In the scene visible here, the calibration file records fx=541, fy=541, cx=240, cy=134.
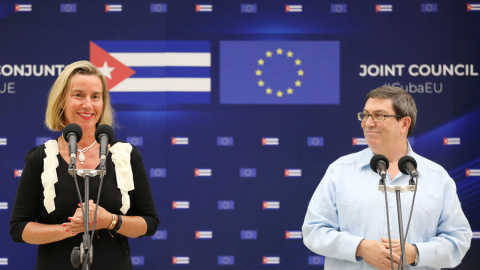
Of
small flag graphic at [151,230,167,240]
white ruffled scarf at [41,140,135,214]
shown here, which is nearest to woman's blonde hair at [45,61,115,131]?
white ruffled scarf at [41,140,135,214]

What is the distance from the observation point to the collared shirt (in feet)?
7.50

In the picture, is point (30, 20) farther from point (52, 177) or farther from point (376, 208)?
point (376, 208)

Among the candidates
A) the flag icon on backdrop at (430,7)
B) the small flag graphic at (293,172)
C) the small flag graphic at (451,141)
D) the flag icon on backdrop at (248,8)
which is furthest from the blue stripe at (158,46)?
the small flag graphic at (451,141)

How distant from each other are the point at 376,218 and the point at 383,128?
15.9 inches

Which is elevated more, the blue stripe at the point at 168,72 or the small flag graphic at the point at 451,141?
the blue stripe at the point at 168,72

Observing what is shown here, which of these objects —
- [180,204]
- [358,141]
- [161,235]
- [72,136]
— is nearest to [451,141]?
[358,141]

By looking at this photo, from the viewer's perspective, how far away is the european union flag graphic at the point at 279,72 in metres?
4.52

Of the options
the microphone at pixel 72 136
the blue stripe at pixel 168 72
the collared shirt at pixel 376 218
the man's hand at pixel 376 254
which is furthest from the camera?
the blue stripe at pixel 168 72

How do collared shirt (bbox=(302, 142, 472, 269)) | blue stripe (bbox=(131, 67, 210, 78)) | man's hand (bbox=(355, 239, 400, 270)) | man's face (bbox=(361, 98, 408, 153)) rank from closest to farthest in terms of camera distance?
man's hand (bbox=(355, 239, 400, 270)) < collared shirt (bbox=(302, 142, 472, 269)) < man's face (bbox=(361, 98, 408, 153)) < blue stripe (bbox=(131, 67, 210, 78))

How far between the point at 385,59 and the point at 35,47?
2956 mm

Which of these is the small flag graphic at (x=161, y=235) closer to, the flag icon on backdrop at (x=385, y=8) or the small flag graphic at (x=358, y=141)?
the small flag graphic at (x=358, y=141)

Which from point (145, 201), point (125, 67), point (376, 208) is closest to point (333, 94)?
point (125, 67)

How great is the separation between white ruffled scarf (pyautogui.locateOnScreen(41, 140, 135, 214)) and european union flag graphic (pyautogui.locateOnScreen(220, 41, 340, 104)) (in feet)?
7.45

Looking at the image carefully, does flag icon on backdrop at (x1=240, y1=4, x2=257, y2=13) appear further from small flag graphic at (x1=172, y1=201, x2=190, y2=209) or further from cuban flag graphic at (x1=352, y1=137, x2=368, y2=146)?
small flag graphic at (x1=172, y1=201, x2=190, y2=209)
